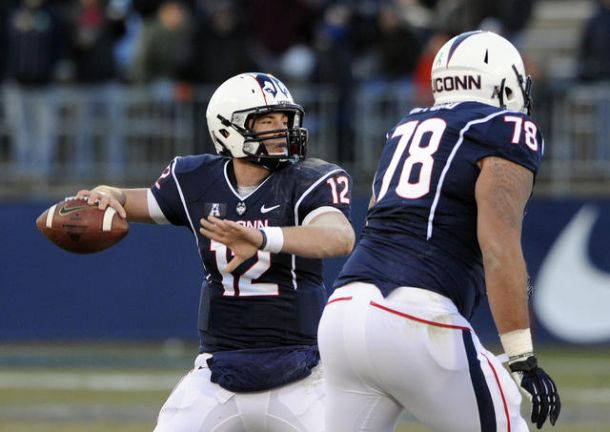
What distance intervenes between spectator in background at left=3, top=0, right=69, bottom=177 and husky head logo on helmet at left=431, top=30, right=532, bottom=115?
861cm

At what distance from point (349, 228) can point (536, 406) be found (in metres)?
1.06

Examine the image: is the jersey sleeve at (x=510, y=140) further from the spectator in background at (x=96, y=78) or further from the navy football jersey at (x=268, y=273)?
the spectator in background at (x=96, y=78)

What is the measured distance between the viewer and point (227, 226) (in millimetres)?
4699

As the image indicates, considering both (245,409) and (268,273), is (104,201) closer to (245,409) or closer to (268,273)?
(268,273)

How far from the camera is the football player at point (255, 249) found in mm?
5023

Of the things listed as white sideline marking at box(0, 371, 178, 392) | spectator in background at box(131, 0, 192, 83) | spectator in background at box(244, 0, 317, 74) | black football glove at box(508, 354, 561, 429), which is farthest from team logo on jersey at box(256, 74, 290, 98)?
spectator in background at box(244, 0, 317, 74)

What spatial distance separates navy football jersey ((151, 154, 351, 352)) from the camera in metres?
5.17

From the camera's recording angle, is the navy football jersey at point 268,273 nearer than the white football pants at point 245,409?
No

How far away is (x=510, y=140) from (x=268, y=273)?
1.19 meters

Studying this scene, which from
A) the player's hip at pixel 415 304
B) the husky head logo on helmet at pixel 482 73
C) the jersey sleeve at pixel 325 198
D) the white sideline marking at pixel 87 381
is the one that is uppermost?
the husky head logo on helmet at pixel 482 73

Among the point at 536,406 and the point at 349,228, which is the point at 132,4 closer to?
the point at 349,228

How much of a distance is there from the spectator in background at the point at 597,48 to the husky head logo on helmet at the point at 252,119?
8.02 m

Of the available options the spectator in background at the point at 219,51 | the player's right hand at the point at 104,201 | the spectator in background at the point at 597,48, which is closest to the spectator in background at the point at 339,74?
the spectator in background at the point at 219,51

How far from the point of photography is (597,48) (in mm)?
13062
